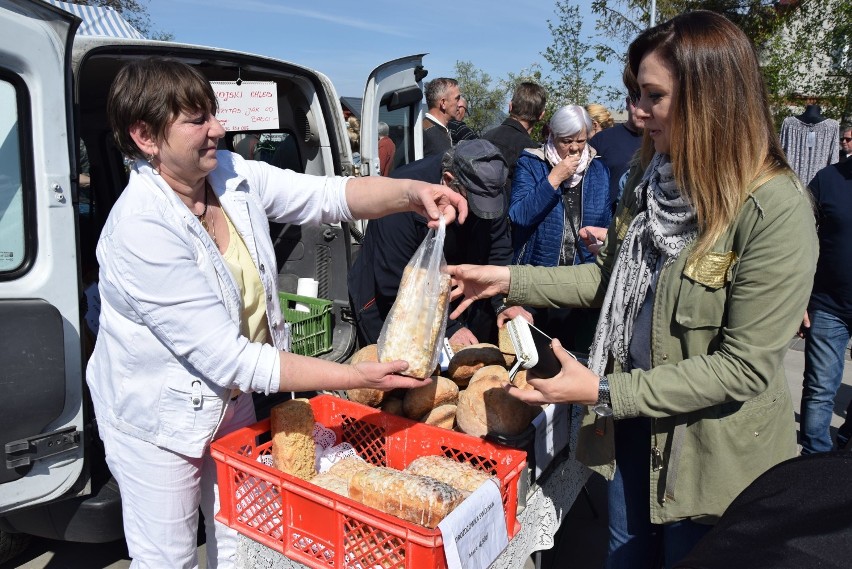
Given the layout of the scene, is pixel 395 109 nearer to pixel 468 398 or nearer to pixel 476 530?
pixel 468 398

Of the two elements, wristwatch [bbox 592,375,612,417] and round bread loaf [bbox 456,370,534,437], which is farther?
round bread loaf [bbox 456,370,534,437]

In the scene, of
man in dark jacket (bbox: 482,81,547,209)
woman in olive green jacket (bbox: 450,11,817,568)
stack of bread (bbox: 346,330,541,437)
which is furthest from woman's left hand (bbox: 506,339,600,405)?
man in dark jacket (bbox: 482,81,547,209)

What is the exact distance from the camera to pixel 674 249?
5.60 feet

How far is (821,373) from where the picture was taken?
4.19 metres

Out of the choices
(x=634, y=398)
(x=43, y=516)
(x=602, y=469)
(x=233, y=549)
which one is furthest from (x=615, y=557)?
(x=43, y=516)

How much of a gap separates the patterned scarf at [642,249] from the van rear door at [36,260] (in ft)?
5.87

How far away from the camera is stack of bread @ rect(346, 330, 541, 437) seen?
78.7 inches

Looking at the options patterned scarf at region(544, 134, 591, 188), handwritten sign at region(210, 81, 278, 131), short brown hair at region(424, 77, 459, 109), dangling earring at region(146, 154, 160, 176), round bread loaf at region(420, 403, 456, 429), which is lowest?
round bread loaf at region(420, 403, 456, 429)

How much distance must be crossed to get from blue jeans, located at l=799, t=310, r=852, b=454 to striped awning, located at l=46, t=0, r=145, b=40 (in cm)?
424

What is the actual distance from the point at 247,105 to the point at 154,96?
1895 millimetres

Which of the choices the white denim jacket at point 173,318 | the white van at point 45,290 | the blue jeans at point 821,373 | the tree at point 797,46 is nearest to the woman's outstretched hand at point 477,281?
the white denim jacket at point 173,318

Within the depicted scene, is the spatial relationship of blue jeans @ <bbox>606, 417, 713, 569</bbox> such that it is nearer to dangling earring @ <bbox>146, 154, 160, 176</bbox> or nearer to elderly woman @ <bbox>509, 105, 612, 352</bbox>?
dangling earring @ <bbox>146, 154, 160, 176</bbox>

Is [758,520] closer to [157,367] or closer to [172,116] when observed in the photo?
[157,367]

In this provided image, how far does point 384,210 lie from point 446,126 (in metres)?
5.32
